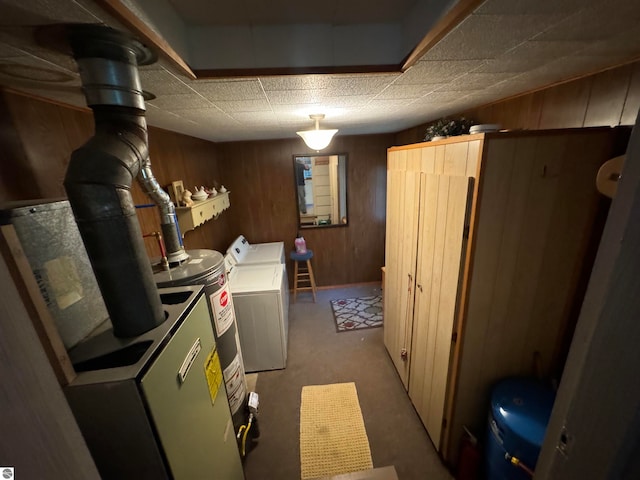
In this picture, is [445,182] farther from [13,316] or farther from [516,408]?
[13,316]

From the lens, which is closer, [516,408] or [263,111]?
[516,408]

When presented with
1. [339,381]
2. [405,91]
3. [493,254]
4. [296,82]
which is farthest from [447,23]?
[339,381]

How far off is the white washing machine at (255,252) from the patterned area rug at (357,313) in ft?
3.41

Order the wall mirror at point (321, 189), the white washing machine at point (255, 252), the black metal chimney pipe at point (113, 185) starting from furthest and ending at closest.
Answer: the wall mirror at point (321, 189)
the white washing machine at point (255, 252)
the black metal chimney pipe at point (113, 185)

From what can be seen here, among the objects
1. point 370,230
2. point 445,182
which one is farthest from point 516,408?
point 370,230

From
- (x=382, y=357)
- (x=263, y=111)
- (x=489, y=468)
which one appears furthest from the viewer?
(x=382, y=357)

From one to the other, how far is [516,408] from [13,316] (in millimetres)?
1923

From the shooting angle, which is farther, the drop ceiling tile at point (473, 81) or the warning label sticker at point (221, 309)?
the warning label sticker at point (221, 309)

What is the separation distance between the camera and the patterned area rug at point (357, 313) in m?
3.27

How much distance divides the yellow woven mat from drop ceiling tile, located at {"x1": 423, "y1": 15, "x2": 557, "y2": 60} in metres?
2.38

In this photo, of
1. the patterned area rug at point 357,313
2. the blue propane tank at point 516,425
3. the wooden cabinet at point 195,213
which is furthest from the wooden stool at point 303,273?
the blue propane tank at point 516,425

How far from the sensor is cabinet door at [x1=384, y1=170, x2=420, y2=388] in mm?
1898

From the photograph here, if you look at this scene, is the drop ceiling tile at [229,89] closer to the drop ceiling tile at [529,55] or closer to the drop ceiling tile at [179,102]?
the drop ceiling tile at [179,102]

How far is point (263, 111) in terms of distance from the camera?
1784 millimetres
